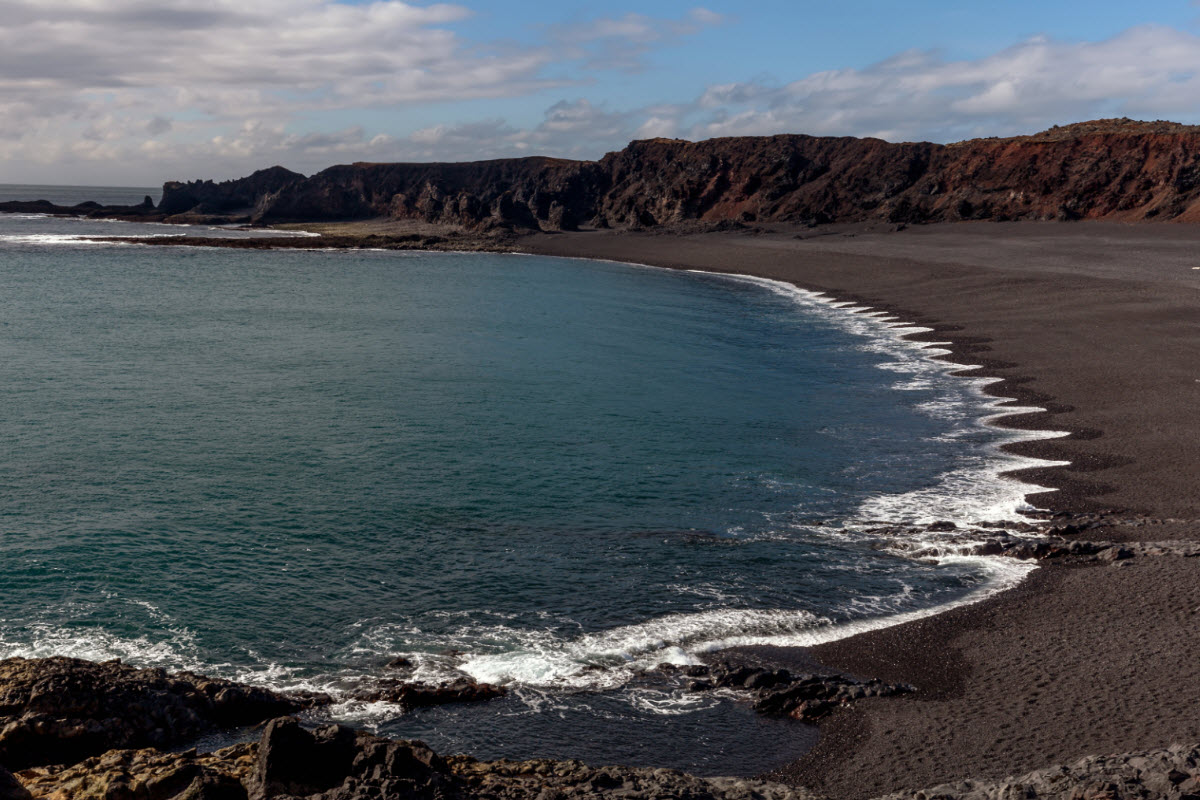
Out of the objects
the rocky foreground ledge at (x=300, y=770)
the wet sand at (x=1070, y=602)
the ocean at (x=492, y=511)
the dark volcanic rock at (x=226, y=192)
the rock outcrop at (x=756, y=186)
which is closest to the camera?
the rocky foreground ledge at (x=300, y=770)

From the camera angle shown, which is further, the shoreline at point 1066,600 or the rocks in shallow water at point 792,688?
the rocks in shallow water at point 792,688

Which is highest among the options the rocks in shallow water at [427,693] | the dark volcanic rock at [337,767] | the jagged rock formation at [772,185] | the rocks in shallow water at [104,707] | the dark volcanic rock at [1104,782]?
the jagged rock formation at [772,185]

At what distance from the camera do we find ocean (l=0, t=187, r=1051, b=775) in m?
15.2

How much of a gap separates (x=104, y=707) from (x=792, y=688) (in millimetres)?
9652

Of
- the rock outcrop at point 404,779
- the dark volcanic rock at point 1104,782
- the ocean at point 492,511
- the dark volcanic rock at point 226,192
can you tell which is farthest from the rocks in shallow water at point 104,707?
the dark volcanic rock at point 226,192

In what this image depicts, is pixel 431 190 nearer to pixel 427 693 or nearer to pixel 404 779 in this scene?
pixel 427 693

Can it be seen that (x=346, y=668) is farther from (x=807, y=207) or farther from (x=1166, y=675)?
(x=807, y=207)

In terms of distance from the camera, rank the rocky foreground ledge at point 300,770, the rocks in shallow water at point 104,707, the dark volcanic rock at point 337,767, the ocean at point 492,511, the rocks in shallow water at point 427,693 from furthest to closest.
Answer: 1. the ocean at point 492,511
2. the rocks in shallow water at point 427,693
3. the rocks in shallow water at point 104,707
4. the rocky foreground ledge at point 300,770
5. the dark volcanic rock at point 337,767

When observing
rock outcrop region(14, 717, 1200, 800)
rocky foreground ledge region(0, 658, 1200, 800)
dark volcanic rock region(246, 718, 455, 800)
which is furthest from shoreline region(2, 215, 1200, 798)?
dark volcanic rock region(246, 718, 455, 800)

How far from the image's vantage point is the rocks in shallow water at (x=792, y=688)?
45.5ft

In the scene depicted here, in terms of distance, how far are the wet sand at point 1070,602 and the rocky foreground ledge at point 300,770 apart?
5.89 feet

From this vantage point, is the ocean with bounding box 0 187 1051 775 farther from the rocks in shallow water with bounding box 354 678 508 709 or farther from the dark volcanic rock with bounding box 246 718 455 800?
the dark volcanic rock with bounding box 246 718 455 800

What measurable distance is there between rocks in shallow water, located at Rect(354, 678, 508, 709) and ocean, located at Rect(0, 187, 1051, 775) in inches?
9.8

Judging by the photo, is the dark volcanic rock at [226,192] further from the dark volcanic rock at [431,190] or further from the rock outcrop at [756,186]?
the dark volcanic rock at [431,190]
